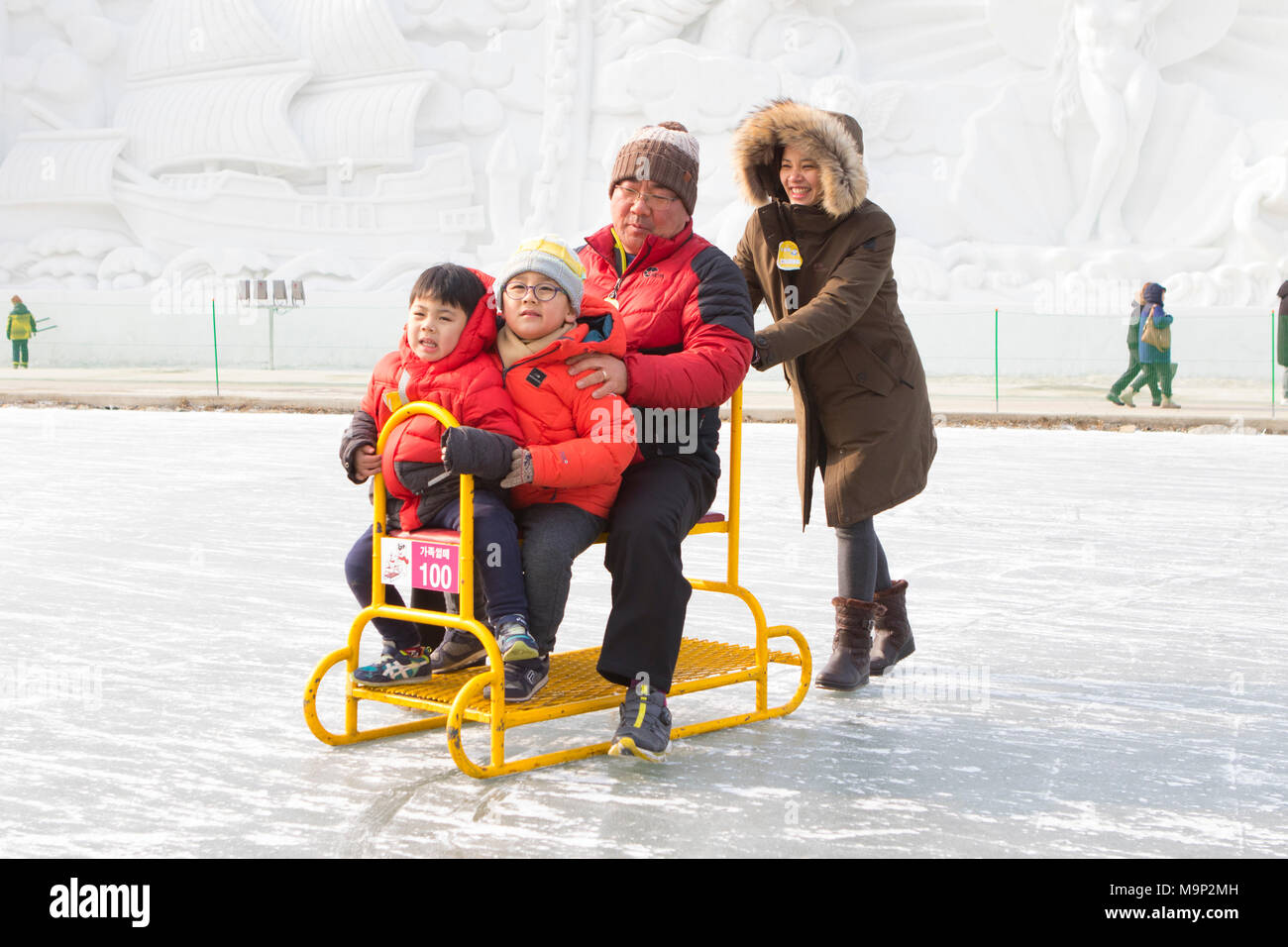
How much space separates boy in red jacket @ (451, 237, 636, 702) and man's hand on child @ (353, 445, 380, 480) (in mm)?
277

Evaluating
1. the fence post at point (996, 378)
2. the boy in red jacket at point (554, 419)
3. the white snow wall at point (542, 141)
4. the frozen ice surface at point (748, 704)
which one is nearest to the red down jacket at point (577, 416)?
the boy in red jacket at point (554, 419)

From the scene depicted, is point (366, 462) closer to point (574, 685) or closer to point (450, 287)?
point (450, 287)

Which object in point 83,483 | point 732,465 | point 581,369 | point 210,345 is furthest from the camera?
point 210,345

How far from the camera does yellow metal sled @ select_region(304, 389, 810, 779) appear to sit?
115 inches

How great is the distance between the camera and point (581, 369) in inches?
120

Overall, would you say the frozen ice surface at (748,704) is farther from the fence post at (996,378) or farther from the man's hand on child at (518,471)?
the fence post at (996,378)

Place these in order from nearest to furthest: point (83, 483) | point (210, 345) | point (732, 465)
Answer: point (732, 465) < point (83, 483) < point (210, 345)

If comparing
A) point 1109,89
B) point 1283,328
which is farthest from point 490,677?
point 1109,89

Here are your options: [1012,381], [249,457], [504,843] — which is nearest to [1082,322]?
[1012,381]

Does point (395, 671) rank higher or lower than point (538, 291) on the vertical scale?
lower

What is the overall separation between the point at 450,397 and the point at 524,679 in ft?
1.84

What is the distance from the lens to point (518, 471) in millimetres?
2957

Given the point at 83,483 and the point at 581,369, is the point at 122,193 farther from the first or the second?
the point at 581,369
